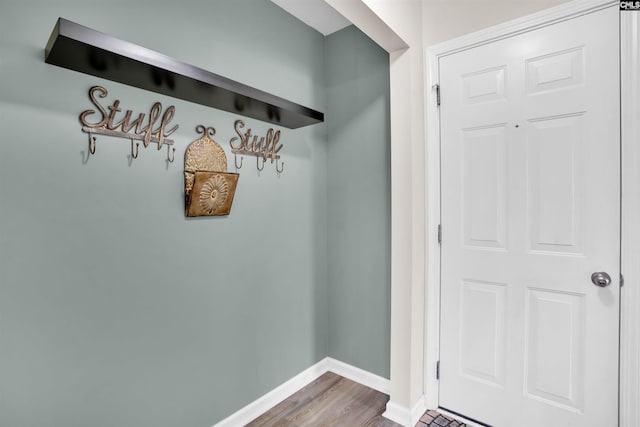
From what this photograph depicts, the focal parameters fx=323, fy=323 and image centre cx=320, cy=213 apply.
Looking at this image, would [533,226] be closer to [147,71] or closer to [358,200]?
[358,200]

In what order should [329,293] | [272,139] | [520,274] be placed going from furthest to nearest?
[329,293] < [272,139] < [520,274]

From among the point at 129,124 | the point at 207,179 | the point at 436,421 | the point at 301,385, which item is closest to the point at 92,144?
the point at 129,124

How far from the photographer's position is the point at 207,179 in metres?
1.65

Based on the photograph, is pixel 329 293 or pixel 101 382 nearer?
pixel 101 382

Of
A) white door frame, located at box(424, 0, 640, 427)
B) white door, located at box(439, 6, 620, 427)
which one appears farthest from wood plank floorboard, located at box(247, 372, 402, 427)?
white door frame, located at box(424, 0, 640, 427)

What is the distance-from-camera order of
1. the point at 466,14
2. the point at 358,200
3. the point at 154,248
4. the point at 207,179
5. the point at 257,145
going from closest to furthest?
the point at 154,248 → the point at 207,179 → the point at 466,14 → the point at 257,145 → the point at 358,200

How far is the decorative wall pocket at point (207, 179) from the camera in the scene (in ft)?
5.29

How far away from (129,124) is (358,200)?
1.49 meters

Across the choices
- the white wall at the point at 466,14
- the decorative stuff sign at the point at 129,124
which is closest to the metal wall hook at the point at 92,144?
the decorative stuff sign at the point at 129,124

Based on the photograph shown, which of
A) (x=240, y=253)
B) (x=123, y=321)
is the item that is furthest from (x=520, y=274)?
(x=123, y=321)

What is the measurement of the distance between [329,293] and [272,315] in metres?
0.59

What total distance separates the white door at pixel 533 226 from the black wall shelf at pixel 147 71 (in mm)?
1077

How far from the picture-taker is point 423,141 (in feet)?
6.39

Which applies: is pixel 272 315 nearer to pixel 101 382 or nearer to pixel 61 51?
pixel 101 382
